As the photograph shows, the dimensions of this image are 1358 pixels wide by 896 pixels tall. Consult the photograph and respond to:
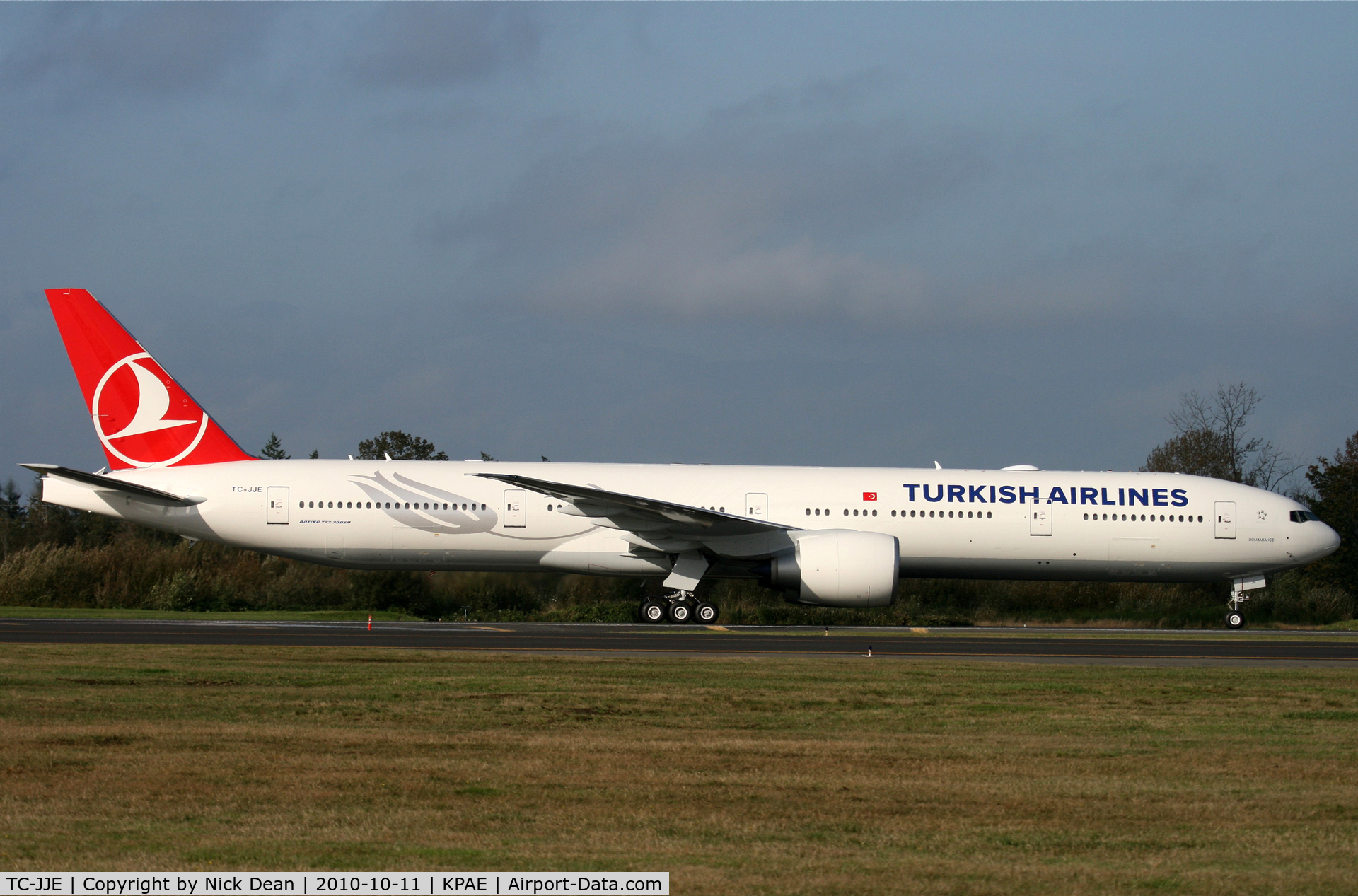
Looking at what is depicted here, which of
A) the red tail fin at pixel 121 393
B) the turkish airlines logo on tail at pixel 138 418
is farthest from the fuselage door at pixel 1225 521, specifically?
the turkish airlines logo on tail at pixel 138 418

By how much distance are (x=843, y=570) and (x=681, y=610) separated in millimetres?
3482

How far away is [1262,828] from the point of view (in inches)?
267

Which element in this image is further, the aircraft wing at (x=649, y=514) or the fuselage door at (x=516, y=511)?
the fuselage door at (x=516, y=511)

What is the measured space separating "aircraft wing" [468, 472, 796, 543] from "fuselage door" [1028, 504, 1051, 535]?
500cm

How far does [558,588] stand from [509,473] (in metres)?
4.46

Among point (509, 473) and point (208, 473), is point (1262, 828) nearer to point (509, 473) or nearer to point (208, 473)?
point (509, 473)

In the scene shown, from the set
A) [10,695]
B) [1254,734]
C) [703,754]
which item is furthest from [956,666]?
[10,695]

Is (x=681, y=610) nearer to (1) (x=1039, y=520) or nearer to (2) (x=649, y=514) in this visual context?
(2) (x=649, y=514)

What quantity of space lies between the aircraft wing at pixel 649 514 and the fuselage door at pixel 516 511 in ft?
1.38

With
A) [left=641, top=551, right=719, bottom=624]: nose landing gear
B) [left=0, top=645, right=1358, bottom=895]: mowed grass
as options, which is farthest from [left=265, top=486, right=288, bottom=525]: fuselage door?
[left=0, top=645, right=1358, bottom=895]: mowed grass

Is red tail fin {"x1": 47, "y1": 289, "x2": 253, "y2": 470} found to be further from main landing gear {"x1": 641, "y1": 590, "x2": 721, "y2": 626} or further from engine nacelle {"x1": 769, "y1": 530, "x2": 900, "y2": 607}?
engine nacelle {"x1": 769, "y1": 530, "x2": 900, "y2": 607}

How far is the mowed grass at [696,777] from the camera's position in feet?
19.4
